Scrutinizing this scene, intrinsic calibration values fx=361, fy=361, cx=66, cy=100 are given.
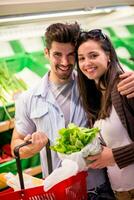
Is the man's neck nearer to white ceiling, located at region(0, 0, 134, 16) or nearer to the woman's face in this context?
the woman's face

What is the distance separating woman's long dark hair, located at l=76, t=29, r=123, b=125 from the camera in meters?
2.09

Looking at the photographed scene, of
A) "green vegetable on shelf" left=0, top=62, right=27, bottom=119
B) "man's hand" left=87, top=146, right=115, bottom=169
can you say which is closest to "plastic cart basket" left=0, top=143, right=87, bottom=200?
"man's hand" left=87, top=146, right=115, bottom=169

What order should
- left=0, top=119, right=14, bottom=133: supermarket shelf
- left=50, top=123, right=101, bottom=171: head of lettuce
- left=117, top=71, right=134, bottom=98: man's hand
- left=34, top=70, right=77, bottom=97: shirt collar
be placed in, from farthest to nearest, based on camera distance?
left=0, top=119, right=14, bottom=133: supermarket shelf → left=34, top=70, right=77, bottom=97: shirt collar → left=117, top=71, right=134, bottom=98: man's hand → left=50, top=123, right=101, bottom=171: head of lettuce

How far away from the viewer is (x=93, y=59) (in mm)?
2092

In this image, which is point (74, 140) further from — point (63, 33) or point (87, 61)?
point (63, 33)

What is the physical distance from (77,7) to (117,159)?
1016 millimetres

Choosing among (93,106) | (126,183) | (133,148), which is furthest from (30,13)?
(126,183)

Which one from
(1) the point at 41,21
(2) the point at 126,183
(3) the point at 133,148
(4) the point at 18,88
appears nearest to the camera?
(3) the point at 133,148

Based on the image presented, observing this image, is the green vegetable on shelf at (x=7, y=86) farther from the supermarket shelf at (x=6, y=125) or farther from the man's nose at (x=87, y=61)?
the man's nose at (x=87, y=61)

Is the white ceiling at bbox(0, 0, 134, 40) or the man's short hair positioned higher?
the white ceiling at bbox(0, 0, 134, 40)

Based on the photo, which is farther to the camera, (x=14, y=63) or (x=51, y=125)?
(x=14, y=63)

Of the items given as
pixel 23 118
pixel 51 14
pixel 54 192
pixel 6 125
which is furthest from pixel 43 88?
pixel 54 192

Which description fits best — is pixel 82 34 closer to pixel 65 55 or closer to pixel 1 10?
pixel 65 55

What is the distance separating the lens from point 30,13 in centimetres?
222
